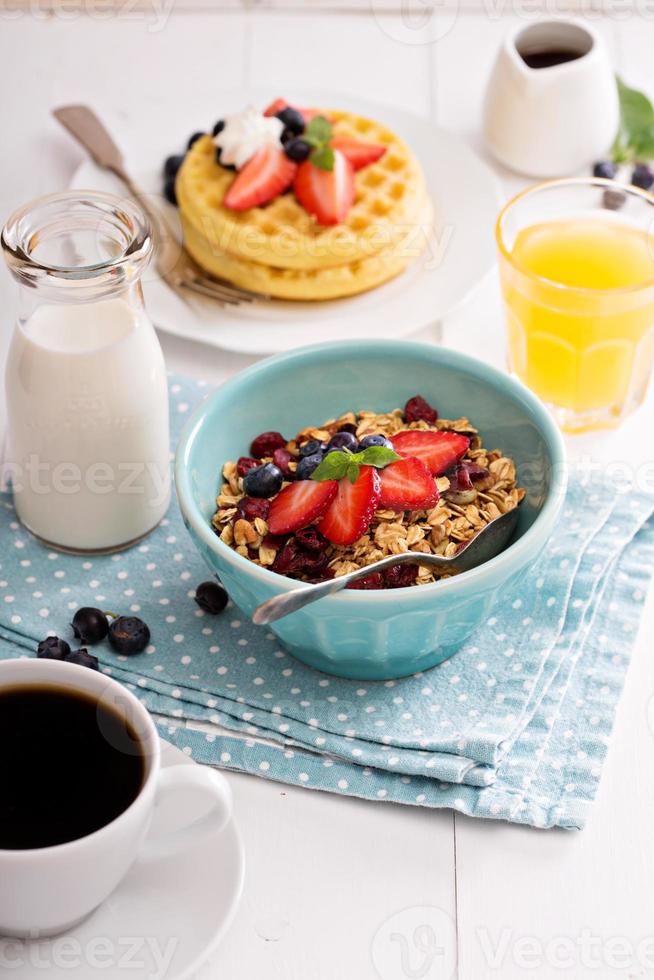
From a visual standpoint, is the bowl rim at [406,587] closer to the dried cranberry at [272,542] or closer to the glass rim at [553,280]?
the dried cranberry at [272,542]

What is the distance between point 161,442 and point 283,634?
12.6 inches

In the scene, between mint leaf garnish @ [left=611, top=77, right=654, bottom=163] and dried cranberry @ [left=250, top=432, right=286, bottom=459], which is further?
mint leaf garnish @ [left=611, top=77, right=654, bottom=163]

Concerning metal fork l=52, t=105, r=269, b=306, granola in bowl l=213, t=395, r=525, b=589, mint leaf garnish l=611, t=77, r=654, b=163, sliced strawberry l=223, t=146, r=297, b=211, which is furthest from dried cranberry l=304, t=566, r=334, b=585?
mint leaf garnish l=611, t=77, r=654, b=163

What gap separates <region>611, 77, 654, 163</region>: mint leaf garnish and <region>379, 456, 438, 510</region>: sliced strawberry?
1.03 meters

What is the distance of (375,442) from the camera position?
1.28m

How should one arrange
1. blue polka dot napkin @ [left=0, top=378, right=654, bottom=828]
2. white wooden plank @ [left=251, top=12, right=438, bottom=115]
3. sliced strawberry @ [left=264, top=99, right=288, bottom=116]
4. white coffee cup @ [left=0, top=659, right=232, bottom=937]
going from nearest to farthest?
white coffee cup @ [left=0, top=659, right=232, bottom=937] → blue polka dot napkin @ [left=0, top=378, right=654, bottom=828] → sliced strawberry @ [left=264, top=99, right=288, bottom=116] → white wooden plank @ [left=251, top=12, right=438, bottom=115]

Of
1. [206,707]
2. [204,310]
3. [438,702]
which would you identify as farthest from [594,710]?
[204,310]

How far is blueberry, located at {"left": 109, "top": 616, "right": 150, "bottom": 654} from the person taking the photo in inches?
51.1

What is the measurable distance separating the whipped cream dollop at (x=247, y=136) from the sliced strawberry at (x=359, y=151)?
11 cm

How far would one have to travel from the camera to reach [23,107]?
2186mm

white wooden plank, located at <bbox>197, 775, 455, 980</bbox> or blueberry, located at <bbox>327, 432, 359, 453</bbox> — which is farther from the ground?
blueberry, located at <bbox>327, 432, 359, 453</bbox>

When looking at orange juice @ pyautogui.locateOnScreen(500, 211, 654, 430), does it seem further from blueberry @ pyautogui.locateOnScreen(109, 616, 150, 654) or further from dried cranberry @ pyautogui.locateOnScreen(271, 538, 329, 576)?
blueberry @ pyautogui.locateOnScreen(109, 616, 150, 654)

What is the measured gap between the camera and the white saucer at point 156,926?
99 centimetres

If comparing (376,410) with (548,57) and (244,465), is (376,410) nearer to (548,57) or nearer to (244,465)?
(244,465)
